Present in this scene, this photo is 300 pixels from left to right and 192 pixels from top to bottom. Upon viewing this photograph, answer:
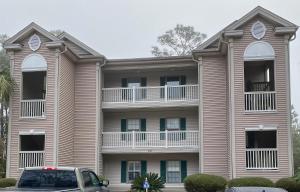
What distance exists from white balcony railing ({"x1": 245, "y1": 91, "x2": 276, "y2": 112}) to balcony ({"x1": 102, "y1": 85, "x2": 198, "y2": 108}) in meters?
3.88

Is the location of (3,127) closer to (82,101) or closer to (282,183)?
(82,101)

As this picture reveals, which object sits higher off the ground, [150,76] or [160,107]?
[150,76]

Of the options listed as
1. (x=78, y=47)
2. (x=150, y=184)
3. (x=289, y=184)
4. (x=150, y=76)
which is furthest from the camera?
(x=150, y=76)

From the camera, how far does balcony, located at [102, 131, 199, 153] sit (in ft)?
95.8

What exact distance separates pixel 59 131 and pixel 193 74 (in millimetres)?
9366

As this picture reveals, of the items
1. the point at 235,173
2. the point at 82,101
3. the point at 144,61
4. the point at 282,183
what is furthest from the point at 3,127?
the point at 282,183

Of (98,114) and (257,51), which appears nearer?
(257,51)

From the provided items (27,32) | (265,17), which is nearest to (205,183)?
(265,17)

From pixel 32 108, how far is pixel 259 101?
501 inches

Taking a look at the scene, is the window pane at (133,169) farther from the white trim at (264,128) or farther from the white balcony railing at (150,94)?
the white trim at (264,128)

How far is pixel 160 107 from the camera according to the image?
3008cm

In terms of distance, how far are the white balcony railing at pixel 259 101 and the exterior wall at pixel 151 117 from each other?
5013 mm

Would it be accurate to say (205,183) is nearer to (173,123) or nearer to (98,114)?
(173,123)

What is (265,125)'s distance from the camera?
25.9m
